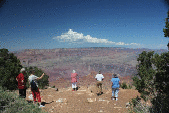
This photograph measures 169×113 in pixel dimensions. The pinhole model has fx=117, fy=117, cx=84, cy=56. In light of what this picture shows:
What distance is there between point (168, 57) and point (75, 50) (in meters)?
144

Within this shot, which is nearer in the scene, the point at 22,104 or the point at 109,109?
the point at 22,104

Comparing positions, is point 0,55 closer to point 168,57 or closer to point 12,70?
point 12,70

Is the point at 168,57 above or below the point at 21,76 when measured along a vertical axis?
above

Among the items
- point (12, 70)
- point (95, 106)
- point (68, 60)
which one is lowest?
point (68, 60)

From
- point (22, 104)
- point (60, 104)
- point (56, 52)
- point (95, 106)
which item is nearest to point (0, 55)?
point (60, 104)

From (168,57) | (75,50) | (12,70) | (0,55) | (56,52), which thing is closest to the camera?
(168,57)

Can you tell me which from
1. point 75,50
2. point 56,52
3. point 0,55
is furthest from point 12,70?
point 75,50

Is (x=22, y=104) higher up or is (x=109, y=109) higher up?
(x=22, y=104)

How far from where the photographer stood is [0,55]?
39.9 ft

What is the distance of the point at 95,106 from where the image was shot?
21.5ft

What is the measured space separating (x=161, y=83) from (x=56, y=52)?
423ft

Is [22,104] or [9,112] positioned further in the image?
[22,104]

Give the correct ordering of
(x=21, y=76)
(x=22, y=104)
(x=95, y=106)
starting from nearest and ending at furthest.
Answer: (x=22, y=104)
(x=21, y=76)
(x=95, y=106)

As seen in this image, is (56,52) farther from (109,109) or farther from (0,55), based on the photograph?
(109,109)
